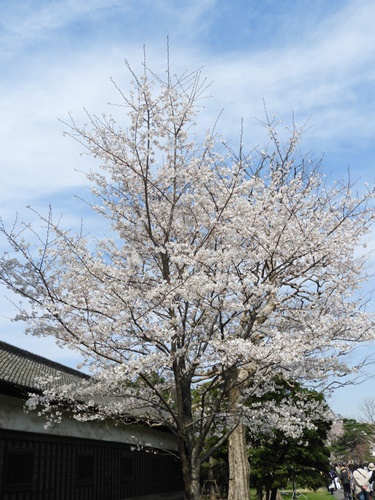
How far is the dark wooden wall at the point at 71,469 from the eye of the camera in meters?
10.3

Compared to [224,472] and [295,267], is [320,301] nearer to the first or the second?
[295,267]

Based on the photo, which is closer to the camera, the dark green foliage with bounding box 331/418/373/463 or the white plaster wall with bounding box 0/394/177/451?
the white plaster wall with bounding box 0/394/177/451

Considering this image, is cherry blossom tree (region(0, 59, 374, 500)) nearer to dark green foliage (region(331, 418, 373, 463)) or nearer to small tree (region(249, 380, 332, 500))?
small tree (region(249, 380, 332, 500))

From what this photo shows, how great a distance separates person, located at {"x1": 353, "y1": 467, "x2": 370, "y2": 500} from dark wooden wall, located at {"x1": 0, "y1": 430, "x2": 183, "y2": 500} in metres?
6.90

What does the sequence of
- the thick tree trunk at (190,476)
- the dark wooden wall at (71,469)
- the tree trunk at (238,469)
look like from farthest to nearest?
1. the tree trunk at (238,469)
2. the dark wooden wall at (71,469)
3. the thick tree trunk at (190,476)

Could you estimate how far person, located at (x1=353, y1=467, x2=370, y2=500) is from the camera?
13.5 meters

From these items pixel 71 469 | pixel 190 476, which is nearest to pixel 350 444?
pixel 71 469

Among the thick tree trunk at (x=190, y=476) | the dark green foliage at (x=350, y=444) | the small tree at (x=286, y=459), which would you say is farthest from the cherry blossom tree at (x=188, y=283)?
the dark green foliage at (x=350, y=444)

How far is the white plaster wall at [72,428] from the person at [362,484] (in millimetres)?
5737

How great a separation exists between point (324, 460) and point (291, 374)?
12865mm

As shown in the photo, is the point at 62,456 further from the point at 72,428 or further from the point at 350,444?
the point at 350,444

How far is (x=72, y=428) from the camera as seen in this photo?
1261cm

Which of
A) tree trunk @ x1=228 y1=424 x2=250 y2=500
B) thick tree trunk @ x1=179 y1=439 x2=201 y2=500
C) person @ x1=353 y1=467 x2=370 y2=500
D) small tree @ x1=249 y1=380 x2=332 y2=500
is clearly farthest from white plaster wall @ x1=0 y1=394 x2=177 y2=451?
person @ x1=353 y1=467 x2=370 y2=500

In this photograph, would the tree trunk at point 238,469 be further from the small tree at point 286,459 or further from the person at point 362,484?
the small tree at point 286,459
